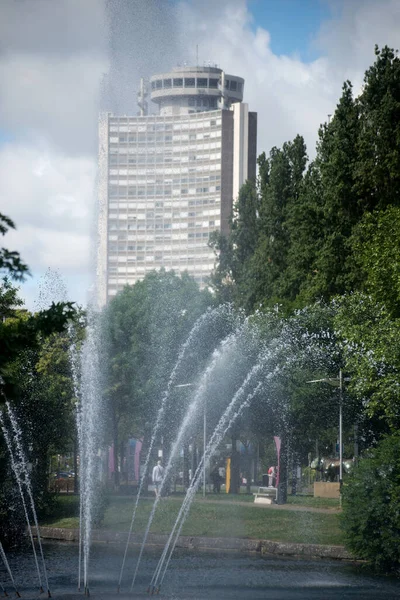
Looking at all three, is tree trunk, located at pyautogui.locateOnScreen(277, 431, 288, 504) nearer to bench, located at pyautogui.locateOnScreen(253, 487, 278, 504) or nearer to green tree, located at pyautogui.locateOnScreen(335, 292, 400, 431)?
bench, located at pyautogui.locateOnScreen(253, 487, 278, 504)

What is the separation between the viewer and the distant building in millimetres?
187250

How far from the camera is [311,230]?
59062 mm

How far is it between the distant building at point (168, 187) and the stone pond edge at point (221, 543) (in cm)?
14467

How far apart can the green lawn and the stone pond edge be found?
81 cm

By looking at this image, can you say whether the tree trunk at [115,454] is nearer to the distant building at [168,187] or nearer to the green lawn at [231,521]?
the green lawn at [231,521]

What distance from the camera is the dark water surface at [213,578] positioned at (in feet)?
88.1

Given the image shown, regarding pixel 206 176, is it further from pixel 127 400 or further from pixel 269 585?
pixel 269 585


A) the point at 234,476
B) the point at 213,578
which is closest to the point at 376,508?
the point at 213,578

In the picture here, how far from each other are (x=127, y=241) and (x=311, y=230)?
13969 centimetres

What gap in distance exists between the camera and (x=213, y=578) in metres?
29.8

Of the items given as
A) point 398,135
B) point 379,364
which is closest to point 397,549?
point 379,364

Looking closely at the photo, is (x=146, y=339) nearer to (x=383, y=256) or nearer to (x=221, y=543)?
(x=383, y=256)

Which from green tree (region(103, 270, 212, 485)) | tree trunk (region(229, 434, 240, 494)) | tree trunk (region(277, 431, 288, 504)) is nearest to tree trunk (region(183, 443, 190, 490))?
green tree (region(103, 270, 212, 485))

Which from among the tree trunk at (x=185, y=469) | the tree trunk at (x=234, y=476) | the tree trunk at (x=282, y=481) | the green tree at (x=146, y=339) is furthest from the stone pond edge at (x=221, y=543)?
the tree trunk at (x=185, y=469)
